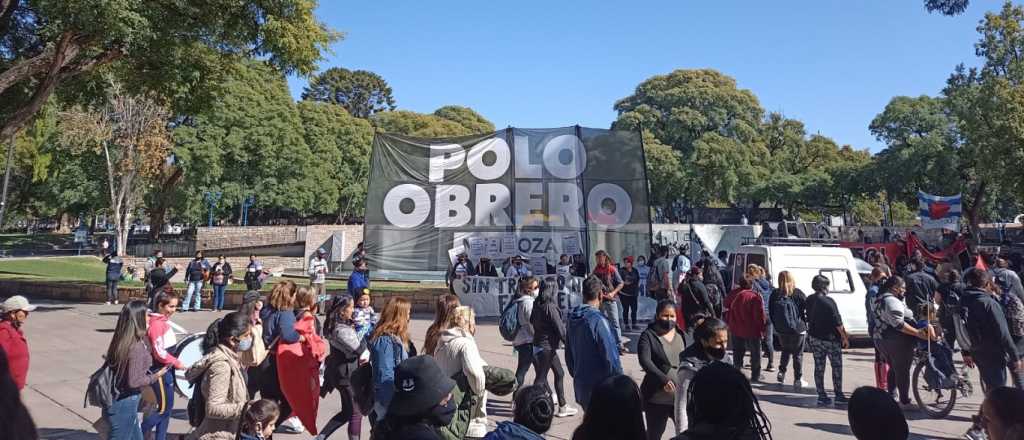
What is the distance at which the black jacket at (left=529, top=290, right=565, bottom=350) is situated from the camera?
263 inches

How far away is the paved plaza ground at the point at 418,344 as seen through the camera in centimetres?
636

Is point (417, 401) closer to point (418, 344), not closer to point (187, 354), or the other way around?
point (187, 354)

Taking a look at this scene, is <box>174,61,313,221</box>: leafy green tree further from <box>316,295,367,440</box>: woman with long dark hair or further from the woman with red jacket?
<box>316,295,367,440</box>: woman with long dark hair

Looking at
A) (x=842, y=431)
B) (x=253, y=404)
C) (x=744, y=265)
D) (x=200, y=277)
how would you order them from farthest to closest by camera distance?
1. (x=200, y=277)
2. (x=744, y=265)
3. (x=842, y=431)
4. (x=253, y=404)

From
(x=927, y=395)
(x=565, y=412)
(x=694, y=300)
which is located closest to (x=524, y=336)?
(x=565, y=412)

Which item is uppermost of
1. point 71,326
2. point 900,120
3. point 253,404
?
point 900,120

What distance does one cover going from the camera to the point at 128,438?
457 centimetres

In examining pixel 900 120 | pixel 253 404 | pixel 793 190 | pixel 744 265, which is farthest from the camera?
pixel 793 190

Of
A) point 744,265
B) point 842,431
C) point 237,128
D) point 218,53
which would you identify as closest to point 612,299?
point 744,265

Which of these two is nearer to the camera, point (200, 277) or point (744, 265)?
point (744, 265)

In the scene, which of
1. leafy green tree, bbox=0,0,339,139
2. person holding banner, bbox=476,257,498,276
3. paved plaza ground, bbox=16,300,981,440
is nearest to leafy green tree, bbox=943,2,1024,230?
paved plaza ground, bbox=16,300,981,440

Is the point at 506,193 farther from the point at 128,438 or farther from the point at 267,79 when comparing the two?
the point at 267,79

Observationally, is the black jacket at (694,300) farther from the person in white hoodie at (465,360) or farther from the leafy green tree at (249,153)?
the leafy green tree at (249,153)

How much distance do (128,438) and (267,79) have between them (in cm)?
4352
